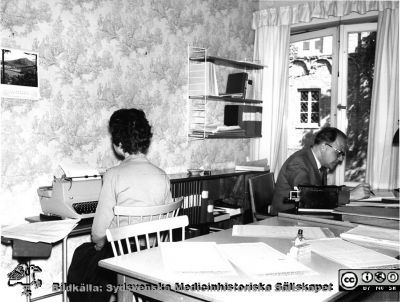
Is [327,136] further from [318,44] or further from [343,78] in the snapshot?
[318,44]

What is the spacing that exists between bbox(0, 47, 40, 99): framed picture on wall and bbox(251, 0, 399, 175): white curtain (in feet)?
8.88

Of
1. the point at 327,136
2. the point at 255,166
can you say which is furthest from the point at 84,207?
the point at 255,166

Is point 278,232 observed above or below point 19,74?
below

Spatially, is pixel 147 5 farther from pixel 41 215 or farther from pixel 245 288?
pixel 245 288

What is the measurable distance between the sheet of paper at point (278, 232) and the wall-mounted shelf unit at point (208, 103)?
1907 millimetres

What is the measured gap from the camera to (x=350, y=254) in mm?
1663

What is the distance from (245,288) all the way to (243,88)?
320 centimetres

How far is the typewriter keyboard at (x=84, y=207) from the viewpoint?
258 centimetres

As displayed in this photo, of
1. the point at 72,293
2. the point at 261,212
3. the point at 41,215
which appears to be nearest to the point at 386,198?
the point at 261,212

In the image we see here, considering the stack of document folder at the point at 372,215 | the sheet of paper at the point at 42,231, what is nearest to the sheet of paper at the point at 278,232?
the stack of document folder at the point at 372,215

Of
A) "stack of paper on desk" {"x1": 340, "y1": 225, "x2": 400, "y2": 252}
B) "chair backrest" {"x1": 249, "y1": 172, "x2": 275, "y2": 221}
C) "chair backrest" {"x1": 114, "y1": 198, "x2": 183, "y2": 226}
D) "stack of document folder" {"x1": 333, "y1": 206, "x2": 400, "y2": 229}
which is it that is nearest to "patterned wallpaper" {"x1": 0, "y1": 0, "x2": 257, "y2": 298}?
"chair backrest" {"x1": 249, "y1": 172, "x2": 275, "y2": 221}

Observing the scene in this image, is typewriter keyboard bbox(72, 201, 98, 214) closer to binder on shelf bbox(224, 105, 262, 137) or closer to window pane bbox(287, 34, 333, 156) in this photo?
binder on shelf bbox(224, 105, 262, 137)

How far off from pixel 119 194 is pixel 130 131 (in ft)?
1.38

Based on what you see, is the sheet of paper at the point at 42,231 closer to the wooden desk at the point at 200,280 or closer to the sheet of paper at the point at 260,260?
the wooden desk at the point at 200,280
